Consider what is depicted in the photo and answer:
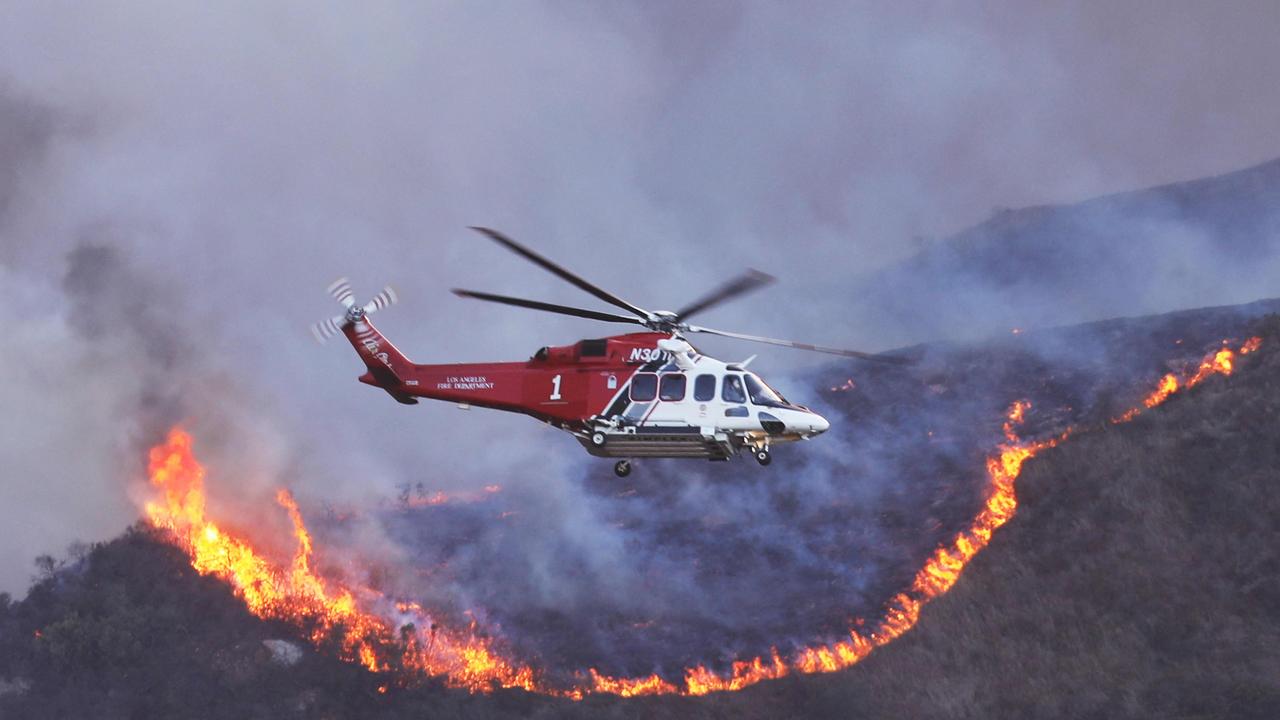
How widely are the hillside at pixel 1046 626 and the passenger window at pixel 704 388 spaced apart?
36287 millimetres

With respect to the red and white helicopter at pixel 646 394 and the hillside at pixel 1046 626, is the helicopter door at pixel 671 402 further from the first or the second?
the hillside at pixel 1046 626

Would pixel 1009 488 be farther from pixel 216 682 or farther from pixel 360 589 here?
pixel 216 682

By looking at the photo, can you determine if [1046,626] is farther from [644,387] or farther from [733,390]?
[644,387]

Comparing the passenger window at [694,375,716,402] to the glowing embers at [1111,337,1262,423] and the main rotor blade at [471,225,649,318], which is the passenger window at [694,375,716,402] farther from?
the glowing embers at [1111,337,1262,423]

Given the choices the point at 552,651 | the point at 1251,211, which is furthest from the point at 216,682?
the point at 1251,211

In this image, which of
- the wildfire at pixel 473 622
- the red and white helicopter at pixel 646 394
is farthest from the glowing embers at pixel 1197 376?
the red and white helicopter at pixel 646 394

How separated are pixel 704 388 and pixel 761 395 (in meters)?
1.86

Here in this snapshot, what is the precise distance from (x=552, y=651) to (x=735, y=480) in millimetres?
17696

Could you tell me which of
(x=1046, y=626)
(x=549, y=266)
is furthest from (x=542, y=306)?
(x=1046, y=626)

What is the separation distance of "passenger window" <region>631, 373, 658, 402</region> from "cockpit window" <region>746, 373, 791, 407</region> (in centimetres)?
305

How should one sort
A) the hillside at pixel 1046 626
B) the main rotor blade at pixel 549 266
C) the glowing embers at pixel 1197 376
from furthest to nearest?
the glowing embers at pixel 1197 376 < the hillside at pixel 1046 626 < the main rotor blade at pixel 549 266

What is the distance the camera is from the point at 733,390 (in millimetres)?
41875

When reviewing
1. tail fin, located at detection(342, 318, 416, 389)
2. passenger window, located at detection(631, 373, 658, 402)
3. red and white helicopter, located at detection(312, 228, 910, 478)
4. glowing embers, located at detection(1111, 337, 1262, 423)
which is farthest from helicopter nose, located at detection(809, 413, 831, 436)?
glowing embers, located at detection(1111, 337, 1262, 423)

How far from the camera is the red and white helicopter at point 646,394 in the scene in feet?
136
